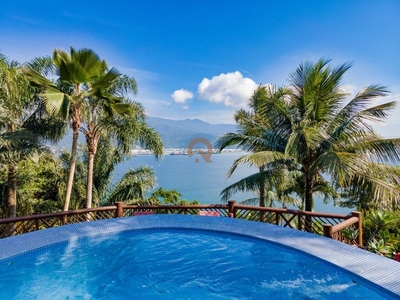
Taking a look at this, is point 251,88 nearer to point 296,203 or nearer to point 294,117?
point 294,117

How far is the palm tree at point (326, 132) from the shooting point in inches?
202

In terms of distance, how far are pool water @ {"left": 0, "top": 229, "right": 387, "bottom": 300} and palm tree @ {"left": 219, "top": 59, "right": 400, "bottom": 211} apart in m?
1.90

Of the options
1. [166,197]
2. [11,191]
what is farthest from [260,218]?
[11,191]

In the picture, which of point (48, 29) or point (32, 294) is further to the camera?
point (48, 29)

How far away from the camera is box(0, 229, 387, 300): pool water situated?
3611 mm

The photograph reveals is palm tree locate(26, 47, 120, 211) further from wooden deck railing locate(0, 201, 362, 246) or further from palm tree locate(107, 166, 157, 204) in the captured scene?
palm tree locate(107, 166, 157, 204)

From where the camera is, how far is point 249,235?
5340mm

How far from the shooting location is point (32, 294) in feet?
11.9

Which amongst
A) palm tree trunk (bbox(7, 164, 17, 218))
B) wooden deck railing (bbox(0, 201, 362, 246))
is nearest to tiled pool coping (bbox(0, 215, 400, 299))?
wooden deck railing (bbox(0, 201, 362, 246))

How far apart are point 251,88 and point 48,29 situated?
8991 mm

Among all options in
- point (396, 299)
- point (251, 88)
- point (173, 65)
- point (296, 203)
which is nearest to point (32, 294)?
point (396, 299)

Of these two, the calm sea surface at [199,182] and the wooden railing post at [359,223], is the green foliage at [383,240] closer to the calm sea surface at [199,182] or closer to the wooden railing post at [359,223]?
the wooden railing post at [359,223]

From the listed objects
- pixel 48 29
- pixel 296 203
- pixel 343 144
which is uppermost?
pixel 48 29

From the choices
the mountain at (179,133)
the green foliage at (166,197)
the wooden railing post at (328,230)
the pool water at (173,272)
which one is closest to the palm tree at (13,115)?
the mountain at (179,133)
